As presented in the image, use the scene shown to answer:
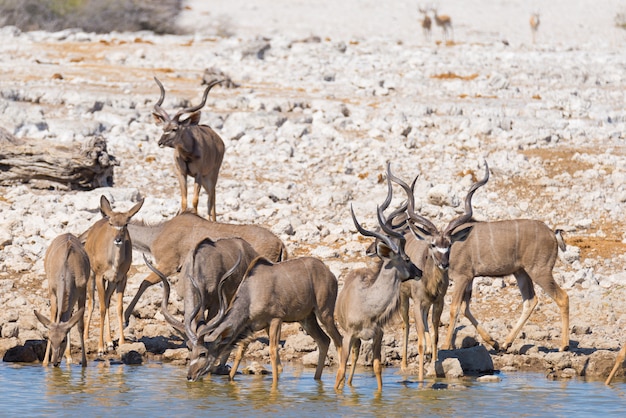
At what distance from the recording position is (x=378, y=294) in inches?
401

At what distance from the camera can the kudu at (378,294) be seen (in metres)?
10.2

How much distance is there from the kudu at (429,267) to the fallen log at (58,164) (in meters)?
7.16

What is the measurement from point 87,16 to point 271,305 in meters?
33.2

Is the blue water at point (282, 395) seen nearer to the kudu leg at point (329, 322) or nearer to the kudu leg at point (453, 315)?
the kudu leg at point (329, 322)

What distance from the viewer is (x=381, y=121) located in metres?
22.3

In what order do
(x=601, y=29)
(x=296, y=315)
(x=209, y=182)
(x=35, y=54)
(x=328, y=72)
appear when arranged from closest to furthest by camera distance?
(x=296, y=315), (x=209, y=182), (x=328, y=72), (x=35, y=54), (x=601, y=29)

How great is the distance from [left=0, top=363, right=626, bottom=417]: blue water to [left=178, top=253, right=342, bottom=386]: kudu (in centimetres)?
39

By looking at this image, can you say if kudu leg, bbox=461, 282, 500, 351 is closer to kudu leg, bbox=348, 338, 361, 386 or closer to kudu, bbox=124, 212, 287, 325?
kudu, bbox=124, 212, 287, 325

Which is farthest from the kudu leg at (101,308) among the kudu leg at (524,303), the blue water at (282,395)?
the kudu leg at (524,303)

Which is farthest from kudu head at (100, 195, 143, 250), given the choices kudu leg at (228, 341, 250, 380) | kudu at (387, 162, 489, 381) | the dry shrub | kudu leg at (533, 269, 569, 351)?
the dry shrub

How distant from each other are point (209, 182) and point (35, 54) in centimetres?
1725

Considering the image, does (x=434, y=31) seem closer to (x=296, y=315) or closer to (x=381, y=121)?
(x=381, y=121)

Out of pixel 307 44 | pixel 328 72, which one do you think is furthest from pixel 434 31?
pixel 328 72

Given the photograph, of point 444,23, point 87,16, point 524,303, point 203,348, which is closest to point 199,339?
point 203,348
